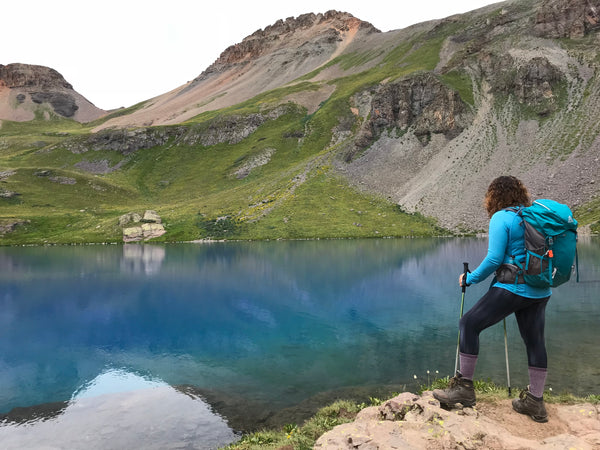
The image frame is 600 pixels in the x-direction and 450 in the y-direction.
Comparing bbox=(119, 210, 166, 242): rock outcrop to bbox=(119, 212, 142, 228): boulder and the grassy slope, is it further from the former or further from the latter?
the grassy slope

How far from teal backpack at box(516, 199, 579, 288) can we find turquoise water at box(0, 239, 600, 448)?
7.01m

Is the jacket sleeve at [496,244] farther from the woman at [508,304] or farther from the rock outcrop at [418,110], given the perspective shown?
the rock outcrop at [418,110]

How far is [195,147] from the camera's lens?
509ft

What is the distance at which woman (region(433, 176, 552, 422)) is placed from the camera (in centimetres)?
684

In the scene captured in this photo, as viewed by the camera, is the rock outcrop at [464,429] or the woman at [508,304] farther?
the woman at [508,304]

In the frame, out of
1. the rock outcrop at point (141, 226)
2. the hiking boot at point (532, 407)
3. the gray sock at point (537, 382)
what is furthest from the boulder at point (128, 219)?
the gray sock at point (537, 382)

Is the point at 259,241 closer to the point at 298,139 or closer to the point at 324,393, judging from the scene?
the point at 324,393

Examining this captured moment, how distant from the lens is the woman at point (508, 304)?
6.84 m

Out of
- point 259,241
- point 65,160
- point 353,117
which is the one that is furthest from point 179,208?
point 65,160

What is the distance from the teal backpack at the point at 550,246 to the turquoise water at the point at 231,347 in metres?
7.01

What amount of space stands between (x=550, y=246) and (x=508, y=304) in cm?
130

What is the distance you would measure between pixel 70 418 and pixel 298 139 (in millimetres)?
132632

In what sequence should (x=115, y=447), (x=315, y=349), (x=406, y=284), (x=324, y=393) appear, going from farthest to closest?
(x=406, y=284)
(x=315, y=349)
(x=324, y=393)
(x=115, y=447)

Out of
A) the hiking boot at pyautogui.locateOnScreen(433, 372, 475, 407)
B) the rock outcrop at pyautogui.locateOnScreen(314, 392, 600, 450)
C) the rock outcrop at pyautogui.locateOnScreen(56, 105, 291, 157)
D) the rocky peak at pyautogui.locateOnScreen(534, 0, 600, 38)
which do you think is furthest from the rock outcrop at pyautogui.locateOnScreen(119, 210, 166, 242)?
the rocky peak at pyautogui.locateOnScreen(534, 0, 600, 38)
